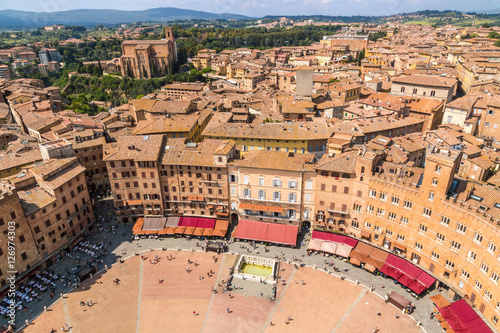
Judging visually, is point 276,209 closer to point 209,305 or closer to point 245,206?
point 245,206

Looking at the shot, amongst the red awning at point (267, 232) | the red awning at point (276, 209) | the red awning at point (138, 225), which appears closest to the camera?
the red awning at point (267, 232)

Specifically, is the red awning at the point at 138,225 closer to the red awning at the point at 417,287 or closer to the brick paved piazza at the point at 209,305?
the brick paved piazza at the point at 209,305

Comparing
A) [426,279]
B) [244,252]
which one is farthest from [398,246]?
[244,252]

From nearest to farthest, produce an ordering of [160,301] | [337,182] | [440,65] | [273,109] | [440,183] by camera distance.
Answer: [440,183], [160,301], [337,182], [273,109], [440,65]

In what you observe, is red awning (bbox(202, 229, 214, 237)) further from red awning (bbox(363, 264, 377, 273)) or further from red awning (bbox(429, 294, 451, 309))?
red awning (bbox(429, 294, 451, 309))

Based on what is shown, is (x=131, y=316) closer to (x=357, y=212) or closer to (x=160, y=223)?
(x=160, y=223)

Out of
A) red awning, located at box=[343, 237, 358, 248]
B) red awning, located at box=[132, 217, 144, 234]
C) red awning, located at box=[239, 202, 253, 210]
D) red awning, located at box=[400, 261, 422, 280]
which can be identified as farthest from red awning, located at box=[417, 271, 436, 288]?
red awning, located at box=[132, 217, 144, 234]

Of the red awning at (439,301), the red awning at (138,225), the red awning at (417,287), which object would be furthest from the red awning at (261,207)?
the red awning at (439,301)

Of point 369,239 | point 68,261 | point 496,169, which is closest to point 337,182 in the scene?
point 369,239
